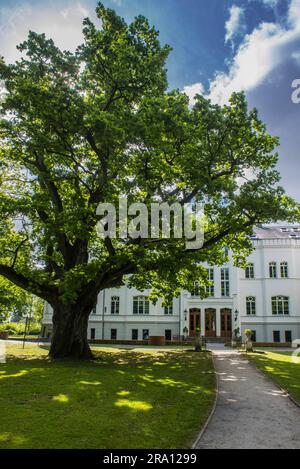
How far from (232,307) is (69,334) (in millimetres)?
27734

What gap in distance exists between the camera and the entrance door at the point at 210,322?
4288 centimetres

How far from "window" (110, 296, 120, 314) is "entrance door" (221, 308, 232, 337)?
12772 mm

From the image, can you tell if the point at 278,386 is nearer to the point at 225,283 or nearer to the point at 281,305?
the point at 281,305

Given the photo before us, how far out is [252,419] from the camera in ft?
25.4

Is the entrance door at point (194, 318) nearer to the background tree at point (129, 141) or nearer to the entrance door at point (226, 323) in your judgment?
the entrance door at point (226, 323)

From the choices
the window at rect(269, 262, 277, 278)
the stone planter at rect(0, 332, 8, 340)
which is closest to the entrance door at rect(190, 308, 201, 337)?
the window at rect(269, 262, 277, 278)

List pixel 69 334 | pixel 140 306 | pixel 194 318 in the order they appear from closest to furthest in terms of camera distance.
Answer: pixel 69 334, pixel 194 318, pixel 140 306

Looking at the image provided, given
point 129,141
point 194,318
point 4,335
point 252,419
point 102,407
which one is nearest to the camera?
point 252,419

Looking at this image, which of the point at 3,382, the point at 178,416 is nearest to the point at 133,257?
the point at 3,382

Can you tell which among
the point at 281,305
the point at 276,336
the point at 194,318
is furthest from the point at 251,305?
the point at 194,318

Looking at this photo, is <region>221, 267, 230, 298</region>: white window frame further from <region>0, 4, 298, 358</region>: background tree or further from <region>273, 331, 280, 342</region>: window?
<region>0, 4, 298, 358</region>: background tree

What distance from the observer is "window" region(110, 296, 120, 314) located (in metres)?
45.4

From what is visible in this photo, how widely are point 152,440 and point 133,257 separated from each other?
11.1 meters

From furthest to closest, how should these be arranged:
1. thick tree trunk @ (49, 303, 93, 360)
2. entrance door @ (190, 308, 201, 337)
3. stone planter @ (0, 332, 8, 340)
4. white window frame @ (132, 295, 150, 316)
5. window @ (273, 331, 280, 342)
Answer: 1. white window frame @ (132, 295, 150, 316)
2. entrance door @ (190, 308, 201, 337)
3. stone planter @ (0, 332, 8, 340)
4. window @ (273, 331, 280, 342)
5. thick tree trunk @ (49, 303, 93, 360)
